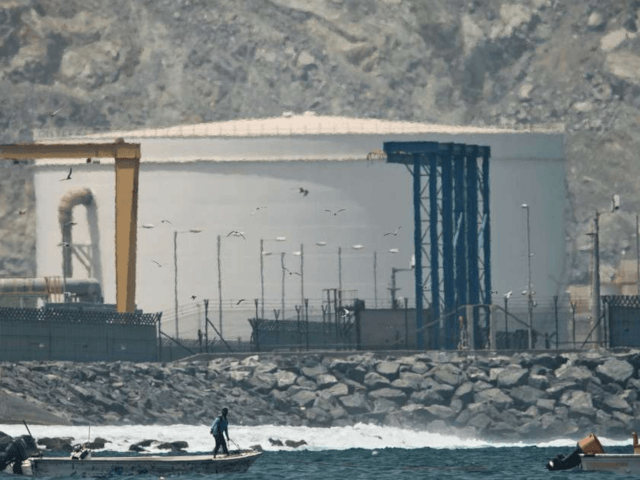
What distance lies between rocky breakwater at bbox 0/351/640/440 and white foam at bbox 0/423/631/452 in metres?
1.24

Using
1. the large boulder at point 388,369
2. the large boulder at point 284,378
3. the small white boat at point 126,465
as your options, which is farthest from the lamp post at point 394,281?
the small white boat at point 126,465

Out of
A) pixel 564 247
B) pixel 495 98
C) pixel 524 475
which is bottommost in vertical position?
pixel 524 475

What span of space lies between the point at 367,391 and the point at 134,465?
2671 cm

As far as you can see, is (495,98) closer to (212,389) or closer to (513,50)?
(513,50)

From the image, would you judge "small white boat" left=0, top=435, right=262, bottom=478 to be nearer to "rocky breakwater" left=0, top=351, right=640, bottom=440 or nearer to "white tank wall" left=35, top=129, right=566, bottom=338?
"rocky breakwater" left=0, top=351, right=640, bottom=440

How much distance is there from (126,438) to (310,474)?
40.0 ft

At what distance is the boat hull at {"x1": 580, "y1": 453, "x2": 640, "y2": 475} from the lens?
6938cm

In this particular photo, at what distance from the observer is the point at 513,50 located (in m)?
196

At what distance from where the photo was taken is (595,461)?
229ft

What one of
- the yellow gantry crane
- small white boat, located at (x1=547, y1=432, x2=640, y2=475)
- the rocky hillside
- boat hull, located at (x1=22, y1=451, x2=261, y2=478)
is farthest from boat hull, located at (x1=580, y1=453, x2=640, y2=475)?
the rocky hillside

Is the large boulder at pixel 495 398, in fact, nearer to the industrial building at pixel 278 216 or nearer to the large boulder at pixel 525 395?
the large boulder at pixel 525 395

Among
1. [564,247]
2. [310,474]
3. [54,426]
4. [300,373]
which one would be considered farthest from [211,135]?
[310,474]

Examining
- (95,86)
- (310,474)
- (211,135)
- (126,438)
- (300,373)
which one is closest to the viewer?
(310,474)

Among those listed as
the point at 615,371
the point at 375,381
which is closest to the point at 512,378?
the point at 615,371
